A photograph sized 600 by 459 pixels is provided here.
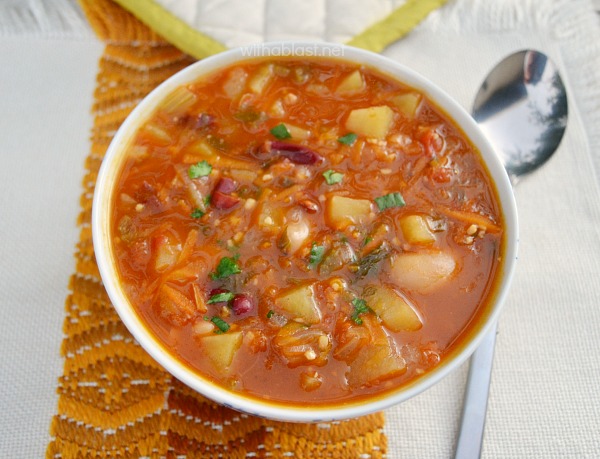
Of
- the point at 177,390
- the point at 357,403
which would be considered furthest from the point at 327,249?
the point at 177,390

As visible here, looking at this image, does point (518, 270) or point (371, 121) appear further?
point (518, 270)

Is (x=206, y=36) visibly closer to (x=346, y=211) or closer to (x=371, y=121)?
(x=371, y=121)

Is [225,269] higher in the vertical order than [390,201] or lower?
lower

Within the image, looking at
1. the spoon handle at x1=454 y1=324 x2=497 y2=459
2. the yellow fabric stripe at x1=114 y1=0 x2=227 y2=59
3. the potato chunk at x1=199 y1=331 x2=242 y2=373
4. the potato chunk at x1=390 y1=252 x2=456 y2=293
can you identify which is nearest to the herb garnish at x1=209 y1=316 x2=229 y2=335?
the potato chunk at x1=199 y1=331 x2=242 y2=373

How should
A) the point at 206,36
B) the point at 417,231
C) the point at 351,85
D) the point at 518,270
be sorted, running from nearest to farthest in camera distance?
the point at 417,231, the point at 351,85, the point at 518,270, the point at 206,36

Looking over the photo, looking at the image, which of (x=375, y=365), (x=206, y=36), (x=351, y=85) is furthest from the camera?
(x=206, y=36)

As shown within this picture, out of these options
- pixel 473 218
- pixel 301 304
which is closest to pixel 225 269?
pixel 301 304

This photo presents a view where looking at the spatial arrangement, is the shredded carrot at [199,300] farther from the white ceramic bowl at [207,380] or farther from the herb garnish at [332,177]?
the herb garnish at [332,177]
